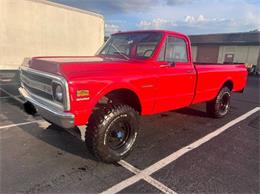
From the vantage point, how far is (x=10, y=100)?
21.9ft

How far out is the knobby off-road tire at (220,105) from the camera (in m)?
5.52

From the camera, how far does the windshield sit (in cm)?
397

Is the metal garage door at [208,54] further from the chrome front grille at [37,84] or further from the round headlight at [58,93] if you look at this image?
the round headlight at [58,93]

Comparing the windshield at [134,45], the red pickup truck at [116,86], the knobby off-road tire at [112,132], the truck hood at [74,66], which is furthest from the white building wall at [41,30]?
the knobby off-road tire at [112,132]

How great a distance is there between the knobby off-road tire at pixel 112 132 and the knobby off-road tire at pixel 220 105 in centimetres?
285

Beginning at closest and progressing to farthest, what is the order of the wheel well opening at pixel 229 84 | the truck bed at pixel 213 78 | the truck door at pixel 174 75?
the truck door at pixel 174 75 < the truck bed at pixel 213 78 < the wheel well opening at pixel 229 84

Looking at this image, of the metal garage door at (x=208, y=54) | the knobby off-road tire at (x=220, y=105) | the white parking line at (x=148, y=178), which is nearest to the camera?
the white parking line at (x=148, y=178)

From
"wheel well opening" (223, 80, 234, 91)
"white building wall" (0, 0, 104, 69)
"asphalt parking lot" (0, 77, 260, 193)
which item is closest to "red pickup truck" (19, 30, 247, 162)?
"asphalt parking lot" (0, 77, 260, 193)

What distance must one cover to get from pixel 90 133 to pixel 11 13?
7.31 metres

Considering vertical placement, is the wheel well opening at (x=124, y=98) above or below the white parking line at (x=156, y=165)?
above

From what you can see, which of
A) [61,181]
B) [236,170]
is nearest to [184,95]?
[236,170]

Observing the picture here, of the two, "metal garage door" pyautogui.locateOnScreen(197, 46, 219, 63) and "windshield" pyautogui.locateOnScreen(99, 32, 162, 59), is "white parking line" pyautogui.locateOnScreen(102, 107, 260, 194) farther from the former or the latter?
"metal garage door" pyautogui.locateOnScreen(197, 46, 219, 63)

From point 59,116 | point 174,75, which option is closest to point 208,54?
point 174,75

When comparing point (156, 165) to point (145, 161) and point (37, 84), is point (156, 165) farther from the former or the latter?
point (37, 84)
